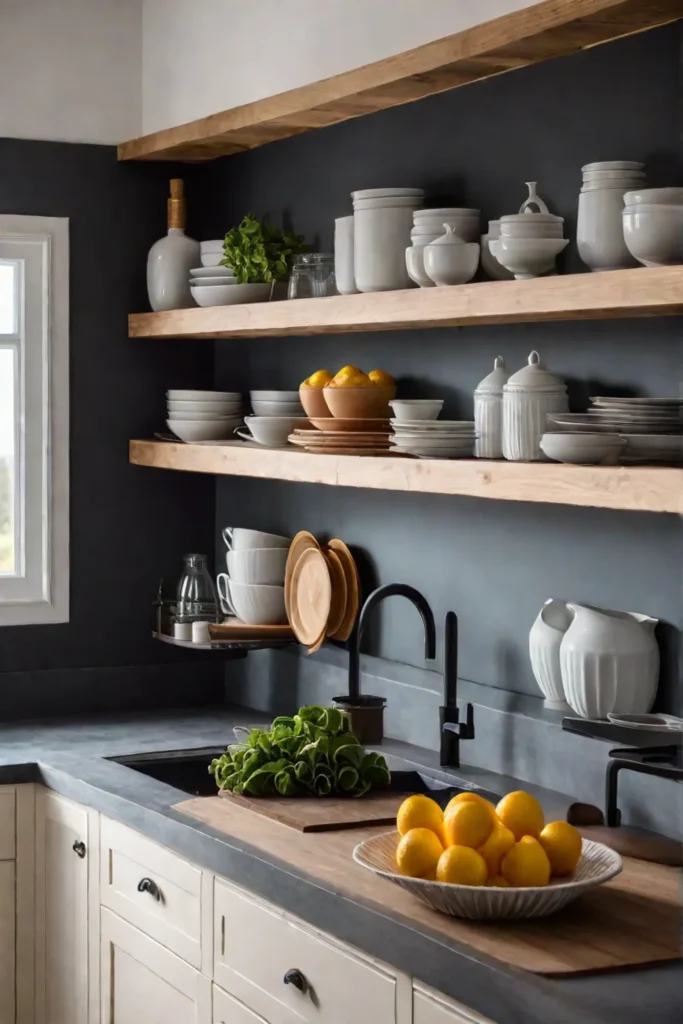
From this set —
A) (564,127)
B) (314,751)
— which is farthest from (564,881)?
(564,127)

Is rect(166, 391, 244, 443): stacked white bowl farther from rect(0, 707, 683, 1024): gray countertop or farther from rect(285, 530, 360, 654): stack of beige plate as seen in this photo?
rect(0, 707, 683, 1024): gray countertop

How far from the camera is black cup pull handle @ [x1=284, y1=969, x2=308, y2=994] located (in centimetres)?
239

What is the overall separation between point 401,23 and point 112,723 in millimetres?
1933

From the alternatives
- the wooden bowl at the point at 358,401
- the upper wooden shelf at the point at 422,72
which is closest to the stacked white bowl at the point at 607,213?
the upper wooden shelf at the point at 422,72

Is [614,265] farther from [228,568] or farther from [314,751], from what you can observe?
[228,568]

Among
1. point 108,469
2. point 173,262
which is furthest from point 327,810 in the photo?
point 173,262

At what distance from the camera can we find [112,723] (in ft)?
12.8

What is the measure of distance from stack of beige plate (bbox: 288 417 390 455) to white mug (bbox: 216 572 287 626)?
25.1 inches

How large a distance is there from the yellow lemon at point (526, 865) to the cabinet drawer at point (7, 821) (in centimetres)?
158

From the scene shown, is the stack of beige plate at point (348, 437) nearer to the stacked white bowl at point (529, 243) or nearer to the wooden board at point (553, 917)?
the stacked white bowl at point (529, 243)

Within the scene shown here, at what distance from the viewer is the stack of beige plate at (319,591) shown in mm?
3578

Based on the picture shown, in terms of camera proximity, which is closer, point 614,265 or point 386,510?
point 614,265

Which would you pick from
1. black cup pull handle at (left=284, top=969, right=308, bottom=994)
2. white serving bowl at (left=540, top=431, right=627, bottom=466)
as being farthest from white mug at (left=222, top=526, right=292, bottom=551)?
black cup pull handle at (left=284, top=969, right=308, bottom=994)

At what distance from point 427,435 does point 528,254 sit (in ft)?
1.42
